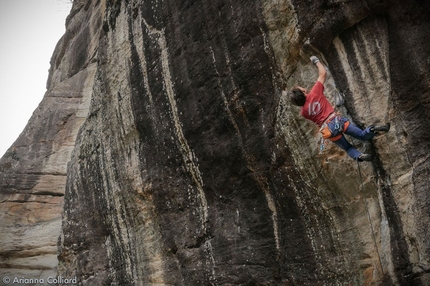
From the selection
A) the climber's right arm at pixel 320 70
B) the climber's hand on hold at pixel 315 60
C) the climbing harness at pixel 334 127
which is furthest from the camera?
the climber's hand on hold at pixel 315 60

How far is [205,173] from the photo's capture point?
838cm

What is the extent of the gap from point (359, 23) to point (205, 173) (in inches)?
153

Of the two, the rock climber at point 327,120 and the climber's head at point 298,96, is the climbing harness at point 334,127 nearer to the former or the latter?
the rock climber at point 327,120

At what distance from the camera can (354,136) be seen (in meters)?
5.82

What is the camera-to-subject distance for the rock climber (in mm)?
5734

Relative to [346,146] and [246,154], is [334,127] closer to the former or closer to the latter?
[346,146]

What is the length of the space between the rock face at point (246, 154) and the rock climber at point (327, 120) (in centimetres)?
37

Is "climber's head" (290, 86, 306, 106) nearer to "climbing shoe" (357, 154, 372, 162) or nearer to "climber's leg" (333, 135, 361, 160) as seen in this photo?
"climber's leg" (333, 135, 361, 160)

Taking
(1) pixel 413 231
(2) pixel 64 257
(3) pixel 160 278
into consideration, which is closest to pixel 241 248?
(3) pixel 160 278

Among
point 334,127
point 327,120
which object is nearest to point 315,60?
point 327,120

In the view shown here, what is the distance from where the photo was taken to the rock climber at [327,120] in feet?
18.8

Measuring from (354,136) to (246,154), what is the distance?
226 cm

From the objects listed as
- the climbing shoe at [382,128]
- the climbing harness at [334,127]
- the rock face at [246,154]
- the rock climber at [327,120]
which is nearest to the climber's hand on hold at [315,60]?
the rock climber at [327,120]

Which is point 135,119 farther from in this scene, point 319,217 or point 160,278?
point 319,217
